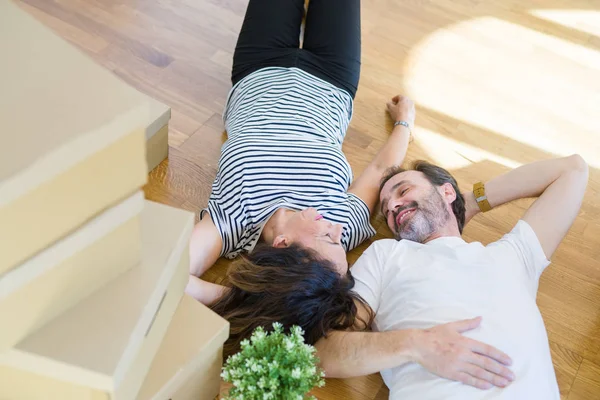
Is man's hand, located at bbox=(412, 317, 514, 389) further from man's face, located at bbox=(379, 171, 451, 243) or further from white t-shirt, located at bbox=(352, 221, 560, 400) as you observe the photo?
man's face, located at bbox=(379, 171, 451, 243)

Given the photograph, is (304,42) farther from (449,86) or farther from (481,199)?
(481,199)

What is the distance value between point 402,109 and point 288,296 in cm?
95

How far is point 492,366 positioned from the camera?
1.31 m

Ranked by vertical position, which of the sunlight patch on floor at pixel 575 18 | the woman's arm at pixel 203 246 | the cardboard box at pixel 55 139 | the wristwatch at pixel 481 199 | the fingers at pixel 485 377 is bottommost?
the woman's arm at pixel 203 246

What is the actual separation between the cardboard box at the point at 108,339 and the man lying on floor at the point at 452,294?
0.47m

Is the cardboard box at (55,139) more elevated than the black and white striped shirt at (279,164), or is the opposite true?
the cardboard box at (55,139)

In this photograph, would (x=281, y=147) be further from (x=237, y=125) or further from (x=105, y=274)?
(x=105, y=274)

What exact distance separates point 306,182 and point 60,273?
868 millimetres

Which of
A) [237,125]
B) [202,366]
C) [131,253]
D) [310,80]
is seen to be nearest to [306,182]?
[237,125]

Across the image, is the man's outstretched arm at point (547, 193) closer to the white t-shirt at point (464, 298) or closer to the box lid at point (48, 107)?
the white t-shirt at point (464, 298)

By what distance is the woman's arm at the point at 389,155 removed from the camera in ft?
5.94

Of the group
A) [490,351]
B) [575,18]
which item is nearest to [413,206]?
[490,351]

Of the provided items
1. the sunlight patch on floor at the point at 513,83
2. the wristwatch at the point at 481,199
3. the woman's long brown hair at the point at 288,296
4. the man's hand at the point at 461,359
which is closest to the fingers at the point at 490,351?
the man's hand at the point at 461,359

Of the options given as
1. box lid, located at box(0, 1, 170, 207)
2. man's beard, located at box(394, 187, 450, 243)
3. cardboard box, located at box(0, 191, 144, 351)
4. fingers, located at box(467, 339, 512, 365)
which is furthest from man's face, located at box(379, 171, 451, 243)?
box lid, located at box(0, 1, 170, 207)
